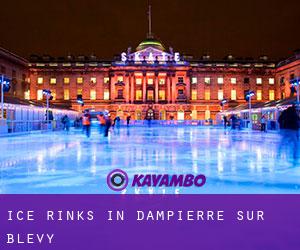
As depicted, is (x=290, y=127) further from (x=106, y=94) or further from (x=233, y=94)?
(x=233, y=94)

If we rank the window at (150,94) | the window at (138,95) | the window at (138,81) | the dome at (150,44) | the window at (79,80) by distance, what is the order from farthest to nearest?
the dome at (150,44) → the window at (79,80) → the window at (138,81) → the window at (138,95) → the window at (150,94)

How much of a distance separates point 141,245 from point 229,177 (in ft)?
13.5

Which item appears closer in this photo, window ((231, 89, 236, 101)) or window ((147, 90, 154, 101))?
window ((147, 90, 154, 101))

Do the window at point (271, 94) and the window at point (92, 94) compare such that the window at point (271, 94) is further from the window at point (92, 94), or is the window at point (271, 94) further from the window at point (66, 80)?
the window at point (66, 80)

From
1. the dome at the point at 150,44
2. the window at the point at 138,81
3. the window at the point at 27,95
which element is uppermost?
the dome at the point at 150,44

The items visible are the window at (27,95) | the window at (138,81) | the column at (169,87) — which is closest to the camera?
the window at (27,95)

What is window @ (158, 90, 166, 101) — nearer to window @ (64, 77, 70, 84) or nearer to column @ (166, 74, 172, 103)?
column @ (166, 74, 172, 103)

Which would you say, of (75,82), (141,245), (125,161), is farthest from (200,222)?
(75,82)

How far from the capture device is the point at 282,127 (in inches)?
472

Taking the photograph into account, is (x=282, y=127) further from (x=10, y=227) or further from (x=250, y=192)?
(x=10, y=227)

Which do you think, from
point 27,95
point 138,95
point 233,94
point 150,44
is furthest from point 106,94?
point 233,94

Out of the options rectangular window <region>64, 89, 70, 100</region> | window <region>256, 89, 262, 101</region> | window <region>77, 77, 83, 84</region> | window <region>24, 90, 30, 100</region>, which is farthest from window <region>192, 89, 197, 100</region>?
window <region>24, 90, 30, 100</region>

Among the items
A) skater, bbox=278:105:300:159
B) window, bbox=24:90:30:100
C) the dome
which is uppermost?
the dome

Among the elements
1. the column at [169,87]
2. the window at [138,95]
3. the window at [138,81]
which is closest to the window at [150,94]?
the window at [138,95]
